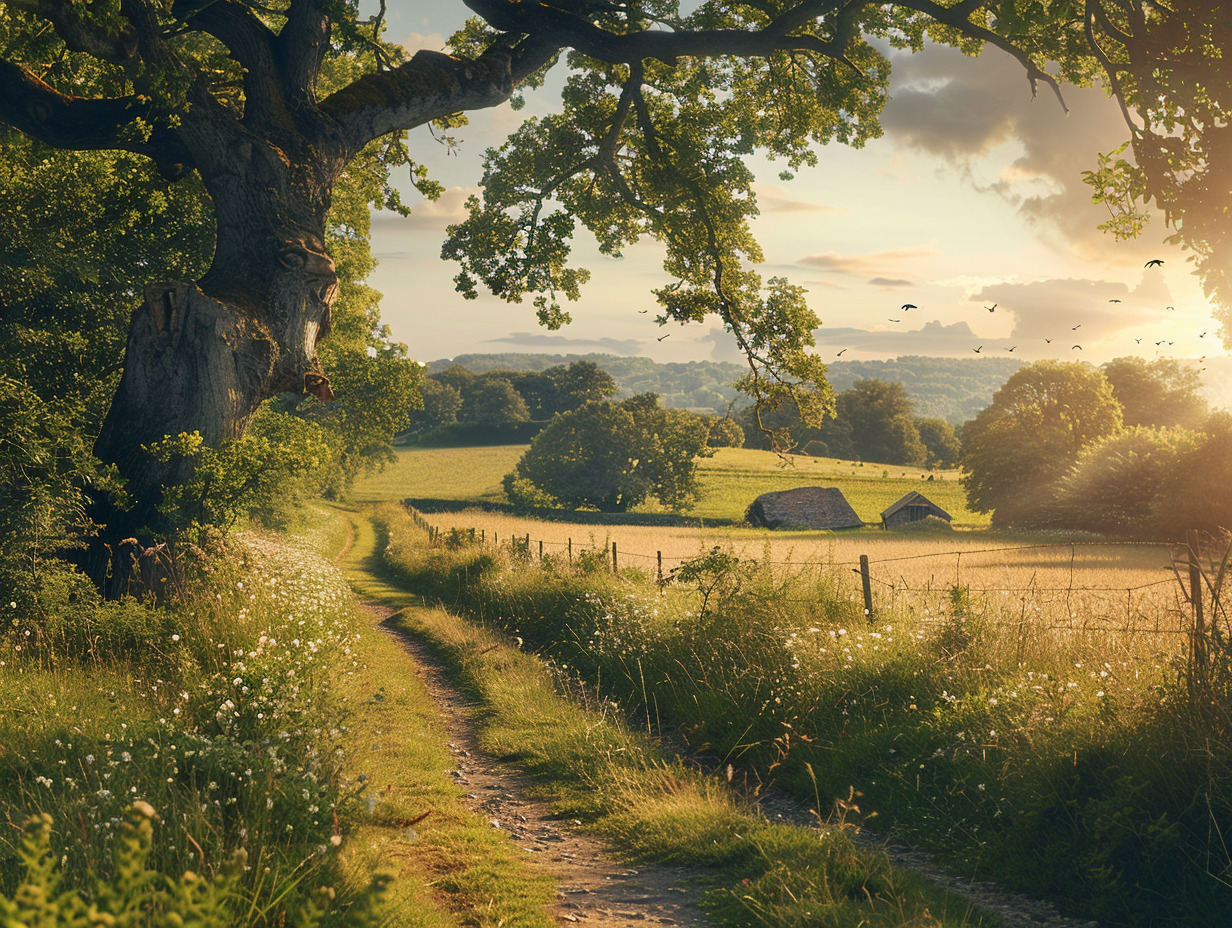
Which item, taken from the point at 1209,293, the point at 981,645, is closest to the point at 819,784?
the point at 981,645

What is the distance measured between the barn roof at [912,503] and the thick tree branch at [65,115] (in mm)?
57526

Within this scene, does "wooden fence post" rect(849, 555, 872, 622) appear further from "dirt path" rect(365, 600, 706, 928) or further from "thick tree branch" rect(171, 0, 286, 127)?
"thick tree branch" rect(171, 0, 286, 127)

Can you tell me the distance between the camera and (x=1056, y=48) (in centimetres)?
1100

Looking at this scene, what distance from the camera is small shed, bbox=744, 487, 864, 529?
56.5 meters

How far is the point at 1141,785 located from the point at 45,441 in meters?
10.6

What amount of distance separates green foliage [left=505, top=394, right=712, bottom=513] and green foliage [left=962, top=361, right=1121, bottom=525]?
73.4 feet

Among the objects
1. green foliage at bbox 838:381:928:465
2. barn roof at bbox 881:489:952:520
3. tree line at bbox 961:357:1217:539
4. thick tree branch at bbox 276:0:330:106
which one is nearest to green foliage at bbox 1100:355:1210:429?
tree line at bbox 961:357:1217:539

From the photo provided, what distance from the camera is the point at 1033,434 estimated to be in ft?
179

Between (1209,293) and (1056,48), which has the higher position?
(1056,48)

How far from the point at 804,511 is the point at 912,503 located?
33.3ft

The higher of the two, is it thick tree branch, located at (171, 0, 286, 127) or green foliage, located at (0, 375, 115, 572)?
thick tree branch, located at (171, 0, 286, 127)

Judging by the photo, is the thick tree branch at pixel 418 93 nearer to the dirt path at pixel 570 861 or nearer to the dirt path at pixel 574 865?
the dirt path at pixel 570 861

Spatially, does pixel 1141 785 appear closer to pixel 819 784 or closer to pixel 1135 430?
pixel 819 784

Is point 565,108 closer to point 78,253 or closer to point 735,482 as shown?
point 78,253
